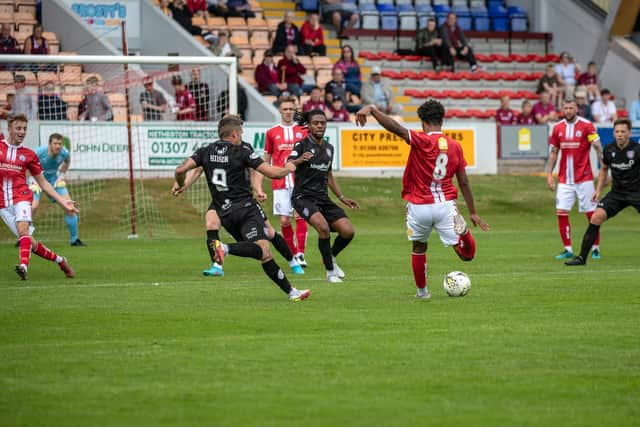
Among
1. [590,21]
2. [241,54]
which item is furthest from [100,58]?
[590,21]

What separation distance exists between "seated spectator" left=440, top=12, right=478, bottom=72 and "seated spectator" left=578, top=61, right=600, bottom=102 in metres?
3.37

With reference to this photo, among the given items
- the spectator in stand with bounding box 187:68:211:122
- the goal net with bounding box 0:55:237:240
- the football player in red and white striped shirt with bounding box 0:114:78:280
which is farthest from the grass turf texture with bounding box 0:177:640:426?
the spectator in stand with bounding box 187:68:211:122

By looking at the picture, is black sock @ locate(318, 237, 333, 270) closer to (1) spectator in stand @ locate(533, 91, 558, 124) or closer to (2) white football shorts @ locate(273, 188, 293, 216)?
(2) white football shorts @ locate(273, 188, 293, 216)

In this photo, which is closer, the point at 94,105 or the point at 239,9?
the point at 94,105

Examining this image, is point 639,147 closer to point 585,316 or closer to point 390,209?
point 585,316

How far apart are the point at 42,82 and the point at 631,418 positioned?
68.1ft

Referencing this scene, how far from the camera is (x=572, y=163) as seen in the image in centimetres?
1858

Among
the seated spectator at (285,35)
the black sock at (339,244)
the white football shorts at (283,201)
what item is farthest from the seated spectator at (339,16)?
the black sock at (339,244)

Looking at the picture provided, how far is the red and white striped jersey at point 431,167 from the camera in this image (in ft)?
38.9

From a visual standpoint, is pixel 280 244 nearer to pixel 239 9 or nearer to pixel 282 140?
pixel 282 140

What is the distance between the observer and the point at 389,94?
1278 inches

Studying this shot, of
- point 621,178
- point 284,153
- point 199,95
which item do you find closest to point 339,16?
point 199,95

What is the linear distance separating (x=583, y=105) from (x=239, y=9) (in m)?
10.8

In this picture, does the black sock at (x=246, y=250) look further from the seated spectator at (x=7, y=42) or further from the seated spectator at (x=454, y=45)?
the seated spectator at (x=454, y=45)
